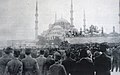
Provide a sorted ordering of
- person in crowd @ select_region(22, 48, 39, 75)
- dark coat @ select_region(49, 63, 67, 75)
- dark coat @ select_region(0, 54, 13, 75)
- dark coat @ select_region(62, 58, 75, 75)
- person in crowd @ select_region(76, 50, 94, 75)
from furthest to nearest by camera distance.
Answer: dark coat @ select_region(0, 54, 13, 75) < person in crowd @ select_region(22, 48, 39, 75) < dark coat @ select_region(62, 58, 75, 75) < person in crowd @ select_region(76, 50, 94, 75) < dark coat @ select_region(49, 63, 67, 75)

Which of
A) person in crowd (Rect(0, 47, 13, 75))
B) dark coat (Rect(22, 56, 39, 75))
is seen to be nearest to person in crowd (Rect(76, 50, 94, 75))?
dark coat (Rect(22, 56, 39, 75))

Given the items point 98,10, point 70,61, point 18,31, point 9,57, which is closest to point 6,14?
point 18,31

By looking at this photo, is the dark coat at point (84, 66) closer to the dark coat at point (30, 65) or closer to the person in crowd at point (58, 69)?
the person in crowd at point (58, 69)

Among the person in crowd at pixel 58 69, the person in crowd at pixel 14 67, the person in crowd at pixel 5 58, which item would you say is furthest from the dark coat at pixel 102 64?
the person in crowd at pixel 5 58

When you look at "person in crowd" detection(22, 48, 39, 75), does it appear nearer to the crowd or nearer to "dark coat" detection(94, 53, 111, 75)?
the crowd

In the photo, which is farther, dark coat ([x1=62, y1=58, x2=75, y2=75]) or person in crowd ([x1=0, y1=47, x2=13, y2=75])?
person in crowd ([x1=0, y1=47, x2=13, y2=75])

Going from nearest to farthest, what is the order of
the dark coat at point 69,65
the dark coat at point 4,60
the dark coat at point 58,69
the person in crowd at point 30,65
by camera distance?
the dark coat at point 58,69 → the dark coat at point 69,65 → the person in crowd at point 30,65 → the dark coat at point 4,60

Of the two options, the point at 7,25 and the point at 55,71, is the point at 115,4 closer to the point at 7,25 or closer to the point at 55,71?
the point at 7,25
